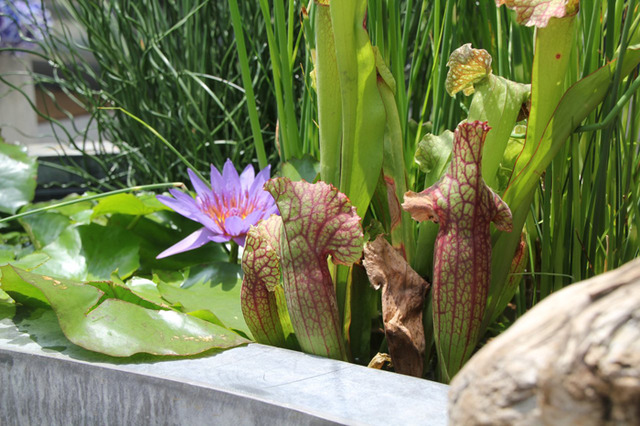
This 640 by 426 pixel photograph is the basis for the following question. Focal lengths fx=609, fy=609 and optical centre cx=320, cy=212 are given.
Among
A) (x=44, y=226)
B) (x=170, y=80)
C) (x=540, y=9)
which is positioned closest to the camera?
(x=540, y=9)

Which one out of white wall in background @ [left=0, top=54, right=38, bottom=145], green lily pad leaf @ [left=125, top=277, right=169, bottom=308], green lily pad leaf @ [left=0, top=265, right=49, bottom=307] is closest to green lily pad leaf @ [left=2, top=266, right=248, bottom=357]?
green lily pad leaf @ [left=0, top=265, right=49, bottom=307]

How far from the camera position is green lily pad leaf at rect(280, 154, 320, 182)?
624mm

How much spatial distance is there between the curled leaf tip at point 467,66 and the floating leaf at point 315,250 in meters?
0.14

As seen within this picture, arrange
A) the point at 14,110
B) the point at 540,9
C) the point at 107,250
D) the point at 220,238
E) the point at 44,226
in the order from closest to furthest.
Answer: the point at 540,9, the point at 220,238, the point at 107,250, the point at 44,226, the point at 14,110

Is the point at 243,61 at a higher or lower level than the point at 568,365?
higher

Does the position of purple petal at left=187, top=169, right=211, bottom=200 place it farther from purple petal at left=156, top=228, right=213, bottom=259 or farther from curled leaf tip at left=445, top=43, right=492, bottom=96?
curled leaf tip at left=445, top=43, right=492, bottom=96

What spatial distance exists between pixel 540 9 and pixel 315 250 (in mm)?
249

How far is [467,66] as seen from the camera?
50 centimetres

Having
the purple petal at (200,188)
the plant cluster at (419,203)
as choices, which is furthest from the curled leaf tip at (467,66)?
the purple petal at (200,188)

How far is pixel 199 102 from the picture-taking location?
1.25 m

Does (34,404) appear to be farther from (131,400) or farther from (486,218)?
(486,218)

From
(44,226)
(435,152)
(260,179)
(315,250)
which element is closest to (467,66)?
(435,152)

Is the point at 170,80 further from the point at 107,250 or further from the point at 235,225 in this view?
the point at 235,225

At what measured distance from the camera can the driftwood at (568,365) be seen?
8.6 inches
